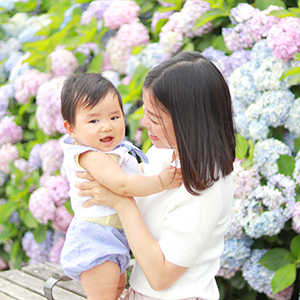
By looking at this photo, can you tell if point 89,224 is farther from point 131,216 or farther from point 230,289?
point 230,289

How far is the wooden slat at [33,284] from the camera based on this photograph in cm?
207

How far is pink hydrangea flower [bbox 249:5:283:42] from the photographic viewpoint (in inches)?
82.4

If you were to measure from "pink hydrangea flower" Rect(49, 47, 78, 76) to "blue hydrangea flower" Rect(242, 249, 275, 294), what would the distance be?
1.84 m

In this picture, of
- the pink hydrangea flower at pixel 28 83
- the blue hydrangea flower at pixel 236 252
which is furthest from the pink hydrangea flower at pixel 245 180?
the pink hydrangea flower at pixel 28 83

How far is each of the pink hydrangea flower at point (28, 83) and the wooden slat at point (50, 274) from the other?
1.33m

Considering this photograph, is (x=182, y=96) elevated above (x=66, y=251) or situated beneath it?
elevated above

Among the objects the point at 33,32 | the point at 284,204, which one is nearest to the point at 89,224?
the point at 284,204

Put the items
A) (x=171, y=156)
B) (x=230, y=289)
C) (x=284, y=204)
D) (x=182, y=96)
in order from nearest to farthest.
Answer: (x=182, y=96) → (x=171, y=156) → (x=284, y=204) → (x=230, y=289)

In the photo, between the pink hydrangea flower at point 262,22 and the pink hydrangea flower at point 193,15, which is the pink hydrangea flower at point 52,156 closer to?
the pink hydrangea flower at point 193,15

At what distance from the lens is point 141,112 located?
239 cm

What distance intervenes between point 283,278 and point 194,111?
3.53ft

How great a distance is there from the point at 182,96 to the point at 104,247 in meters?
0.57

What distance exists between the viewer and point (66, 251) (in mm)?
1438

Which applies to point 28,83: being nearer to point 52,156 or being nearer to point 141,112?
point 52,156
